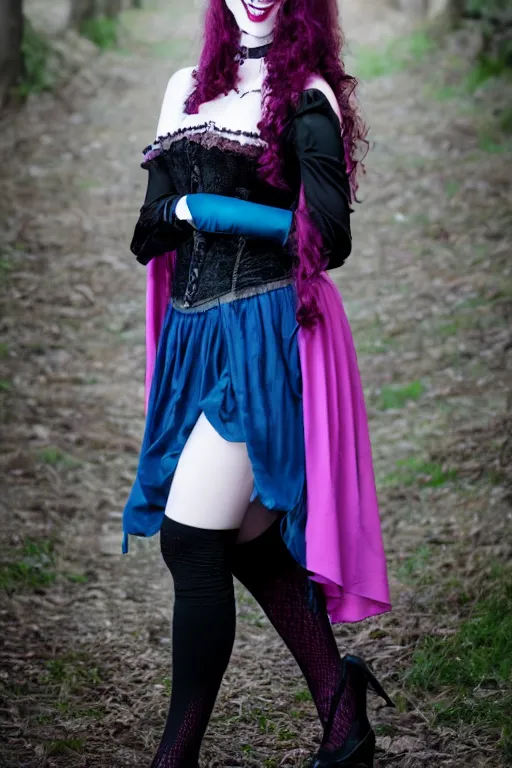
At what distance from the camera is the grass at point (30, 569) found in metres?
3.79

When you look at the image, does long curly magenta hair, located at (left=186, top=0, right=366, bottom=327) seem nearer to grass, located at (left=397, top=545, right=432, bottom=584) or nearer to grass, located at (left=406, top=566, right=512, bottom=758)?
grass, located at (left=406, top=566, right=512, bottom=758)

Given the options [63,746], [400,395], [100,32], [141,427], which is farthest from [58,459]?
[100,32]

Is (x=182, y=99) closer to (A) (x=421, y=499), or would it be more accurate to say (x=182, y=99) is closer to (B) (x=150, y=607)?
(B) (x=150, y=607)

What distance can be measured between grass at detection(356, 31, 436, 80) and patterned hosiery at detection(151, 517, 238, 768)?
379 inches

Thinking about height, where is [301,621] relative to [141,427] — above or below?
below

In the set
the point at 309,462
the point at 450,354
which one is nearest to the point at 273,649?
the point at 309,462

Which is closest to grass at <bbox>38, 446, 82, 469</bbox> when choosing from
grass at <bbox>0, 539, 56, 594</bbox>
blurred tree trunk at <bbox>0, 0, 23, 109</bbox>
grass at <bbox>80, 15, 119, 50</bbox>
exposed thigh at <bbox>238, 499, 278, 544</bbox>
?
grass at <bbox>0, 539, 56, 594</bbox>

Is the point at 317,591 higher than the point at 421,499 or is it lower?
lower

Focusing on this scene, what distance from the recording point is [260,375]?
87.4 inches

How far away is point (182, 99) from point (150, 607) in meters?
2.03

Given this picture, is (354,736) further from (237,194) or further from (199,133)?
(199,133)

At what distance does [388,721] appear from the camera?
2.91 metres

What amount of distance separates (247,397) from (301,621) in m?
0.57

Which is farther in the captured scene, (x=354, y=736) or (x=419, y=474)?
(x=419, y=474)
